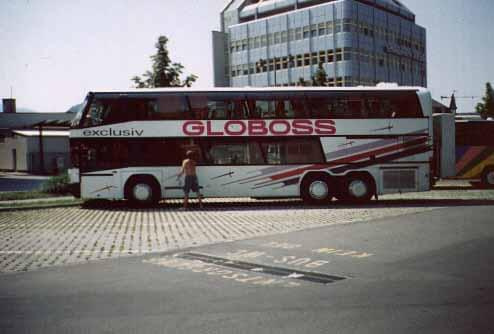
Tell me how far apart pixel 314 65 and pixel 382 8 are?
12319 mm

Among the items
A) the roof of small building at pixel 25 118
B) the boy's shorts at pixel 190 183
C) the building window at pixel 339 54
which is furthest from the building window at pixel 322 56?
the boy's shorts at pixel 190 183

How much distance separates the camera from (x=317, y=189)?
19.8m

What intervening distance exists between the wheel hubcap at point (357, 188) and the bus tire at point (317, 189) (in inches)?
25.6

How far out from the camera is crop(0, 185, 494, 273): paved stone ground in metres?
10.6

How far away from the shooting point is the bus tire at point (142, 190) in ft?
64.5

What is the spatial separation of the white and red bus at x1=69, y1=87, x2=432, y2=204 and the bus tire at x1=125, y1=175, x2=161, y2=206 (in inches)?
1.3

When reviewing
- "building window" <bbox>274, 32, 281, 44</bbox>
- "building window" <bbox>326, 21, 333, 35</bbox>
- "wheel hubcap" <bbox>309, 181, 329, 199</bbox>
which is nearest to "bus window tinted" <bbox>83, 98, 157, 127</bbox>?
"wheel hubcap" <bbox>309, 181, 329, 199</bbox>

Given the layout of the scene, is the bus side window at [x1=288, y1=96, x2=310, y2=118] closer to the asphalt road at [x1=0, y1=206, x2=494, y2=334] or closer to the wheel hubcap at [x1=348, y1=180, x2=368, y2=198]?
the wheel hubcap at [x1=348, y1=180, x2=368, y2=198]

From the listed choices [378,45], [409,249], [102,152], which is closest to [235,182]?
[102,152]

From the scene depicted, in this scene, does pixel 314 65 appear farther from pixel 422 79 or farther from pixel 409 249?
pixel 409 249

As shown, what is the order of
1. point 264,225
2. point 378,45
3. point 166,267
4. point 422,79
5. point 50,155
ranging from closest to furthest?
point 166,267 → point 264,225 → point 50,155 → point 378,45 → point 422,79

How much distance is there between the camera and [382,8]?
7256 cm

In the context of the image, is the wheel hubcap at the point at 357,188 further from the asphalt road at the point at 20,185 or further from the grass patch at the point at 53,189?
the asphalt road at the point at 20,185

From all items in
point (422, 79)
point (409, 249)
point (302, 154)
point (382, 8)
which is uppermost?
point (382, 8)
